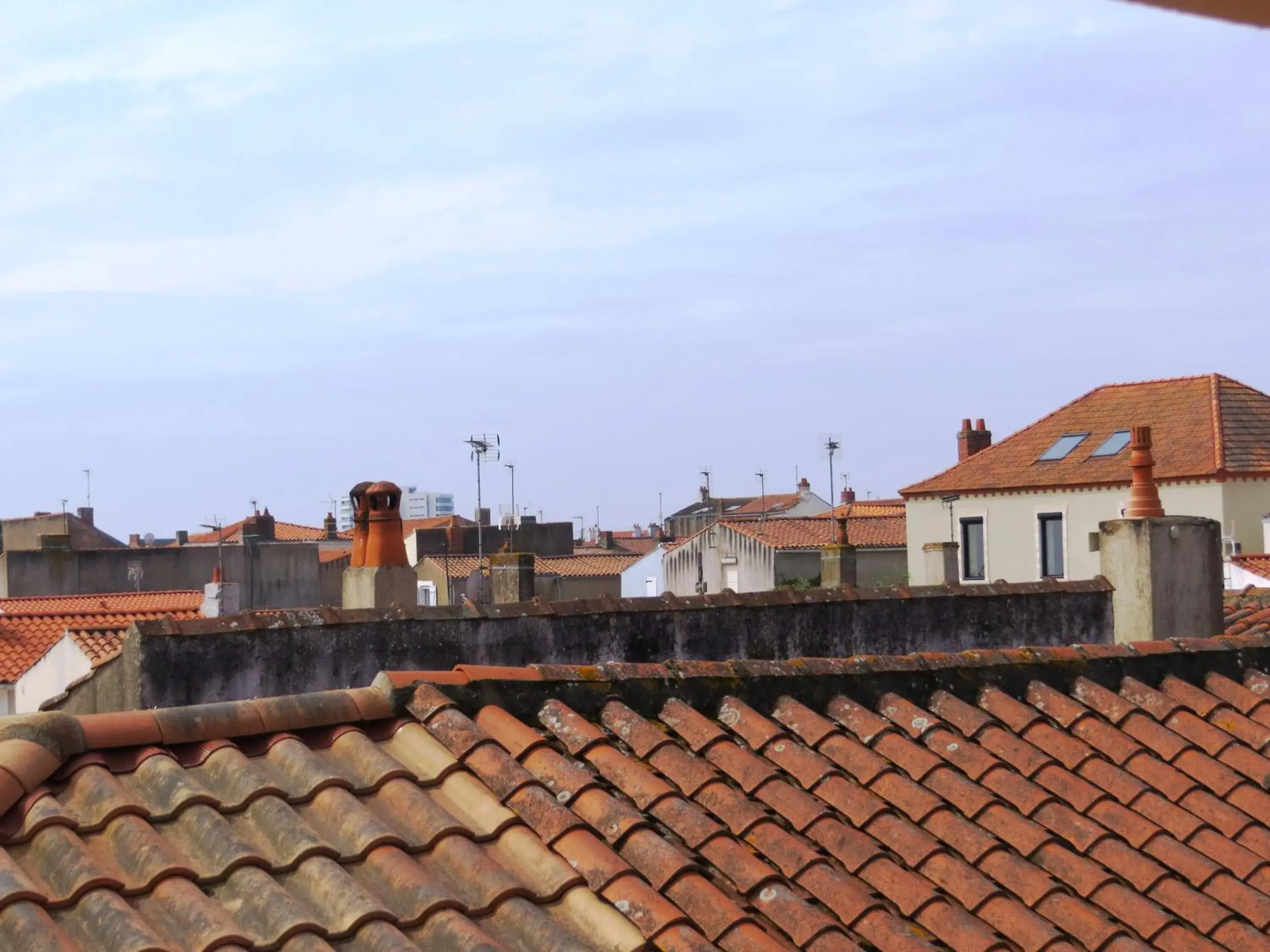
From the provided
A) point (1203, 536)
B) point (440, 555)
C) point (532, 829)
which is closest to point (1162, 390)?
point (440, 555)

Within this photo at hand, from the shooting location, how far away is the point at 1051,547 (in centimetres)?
3938

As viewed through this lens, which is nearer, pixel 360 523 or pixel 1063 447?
pixel 360 523

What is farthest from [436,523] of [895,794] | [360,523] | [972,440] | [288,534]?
[895,794]

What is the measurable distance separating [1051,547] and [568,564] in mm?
19420

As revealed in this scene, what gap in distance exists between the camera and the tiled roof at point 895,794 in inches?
182

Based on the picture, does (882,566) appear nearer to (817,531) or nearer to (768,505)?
(817,531)

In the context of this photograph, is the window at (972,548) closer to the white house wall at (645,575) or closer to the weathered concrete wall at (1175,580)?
the white house wall at (645,575)

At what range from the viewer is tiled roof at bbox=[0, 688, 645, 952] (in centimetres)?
376

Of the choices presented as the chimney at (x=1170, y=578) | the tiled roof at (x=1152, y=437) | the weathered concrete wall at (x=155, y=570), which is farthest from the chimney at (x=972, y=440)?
the chimney at (x=1170, y=578)

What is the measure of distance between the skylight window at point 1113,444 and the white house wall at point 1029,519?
148 cm

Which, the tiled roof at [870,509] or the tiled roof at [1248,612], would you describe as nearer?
the tiled roof at [1248,612]

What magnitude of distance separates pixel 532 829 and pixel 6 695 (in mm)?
25177

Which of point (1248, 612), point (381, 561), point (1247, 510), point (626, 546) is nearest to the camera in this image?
point (381, 561)

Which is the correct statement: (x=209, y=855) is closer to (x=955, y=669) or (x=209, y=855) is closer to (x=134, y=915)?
(x=134, y=915)
